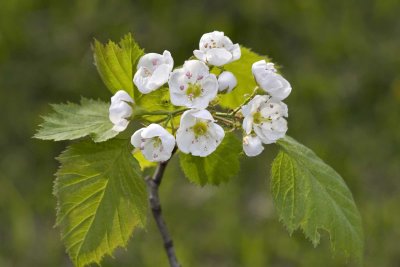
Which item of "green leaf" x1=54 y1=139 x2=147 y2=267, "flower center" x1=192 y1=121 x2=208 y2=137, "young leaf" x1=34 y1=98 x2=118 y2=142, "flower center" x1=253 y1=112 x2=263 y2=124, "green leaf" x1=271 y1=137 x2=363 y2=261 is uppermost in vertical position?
"flower center" x1=192 y1=121 x2=208 y2=137

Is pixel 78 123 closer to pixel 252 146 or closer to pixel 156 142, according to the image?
pixel 156 142

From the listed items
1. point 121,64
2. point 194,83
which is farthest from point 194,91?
point 121,64

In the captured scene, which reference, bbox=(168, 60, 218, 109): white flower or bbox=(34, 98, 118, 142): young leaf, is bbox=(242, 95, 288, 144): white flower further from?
bbox=(34, 98, 118, 142): young leaf

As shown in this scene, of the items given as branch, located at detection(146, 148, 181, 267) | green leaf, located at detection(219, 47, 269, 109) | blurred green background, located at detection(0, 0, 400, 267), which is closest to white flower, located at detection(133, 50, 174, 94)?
green leaf, located at detection(219, 47, 269, 109)

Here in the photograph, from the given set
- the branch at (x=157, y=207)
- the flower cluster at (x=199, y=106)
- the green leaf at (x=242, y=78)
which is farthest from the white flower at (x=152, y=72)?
the branch at (x=157, y=207)

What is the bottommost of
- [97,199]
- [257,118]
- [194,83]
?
[97,199]

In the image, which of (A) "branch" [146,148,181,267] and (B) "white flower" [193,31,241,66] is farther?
(A) "branch" [146,148,181,267]
